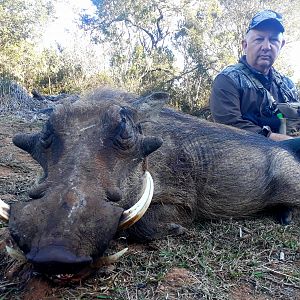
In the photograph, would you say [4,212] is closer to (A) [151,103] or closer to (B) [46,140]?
(B) [46,140]

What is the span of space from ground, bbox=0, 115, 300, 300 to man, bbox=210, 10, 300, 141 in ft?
5.91

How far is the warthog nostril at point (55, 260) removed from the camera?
164 centimetres

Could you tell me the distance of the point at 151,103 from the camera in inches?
120

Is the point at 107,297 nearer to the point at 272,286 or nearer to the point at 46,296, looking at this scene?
the point at 46,296

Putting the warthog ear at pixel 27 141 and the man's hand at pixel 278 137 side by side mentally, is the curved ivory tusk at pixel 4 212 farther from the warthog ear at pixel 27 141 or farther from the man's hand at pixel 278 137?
the man's hand at pixel 278 137

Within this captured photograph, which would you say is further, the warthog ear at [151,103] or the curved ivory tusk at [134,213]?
the warthog ear at [151,103]

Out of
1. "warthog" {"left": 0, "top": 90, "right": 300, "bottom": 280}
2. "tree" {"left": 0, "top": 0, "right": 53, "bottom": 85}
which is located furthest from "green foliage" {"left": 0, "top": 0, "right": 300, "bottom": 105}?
"warthog" {"left": 0, "top": 90, "right": 300, "bottom": 280}

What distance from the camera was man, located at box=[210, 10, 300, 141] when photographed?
4.80 m

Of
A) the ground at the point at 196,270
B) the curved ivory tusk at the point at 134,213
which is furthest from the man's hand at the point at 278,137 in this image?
the curved ivory tusk at the point at 134,213

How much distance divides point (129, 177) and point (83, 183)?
495mm

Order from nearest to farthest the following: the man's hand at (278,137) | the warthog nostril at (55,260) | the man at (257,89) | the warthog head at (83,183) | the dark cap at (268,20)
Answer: the warthog nostril at (55,260) → the warthog head at (83,183) → the man's hand at (278,137) → the man at (257,89) → the dark cap at (268,20)

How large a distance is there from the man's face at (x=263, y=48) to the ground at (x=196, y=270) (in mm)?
2557

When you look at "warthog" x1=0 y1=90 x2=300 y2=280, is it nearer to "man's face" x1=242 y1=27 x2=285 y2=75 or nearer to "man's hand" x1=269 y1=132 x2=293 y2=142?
"man's hand" x1=269 y1=132 x2=293 y2=142

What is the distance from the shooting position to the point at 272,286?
89.7 inches
